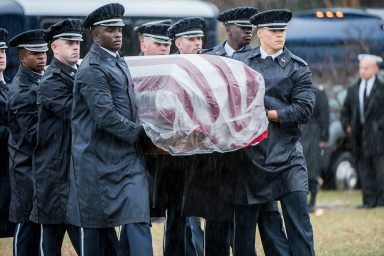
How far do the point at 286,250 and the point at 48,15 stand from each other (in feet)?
29.0

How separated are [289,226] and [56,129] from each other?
6.58 feet

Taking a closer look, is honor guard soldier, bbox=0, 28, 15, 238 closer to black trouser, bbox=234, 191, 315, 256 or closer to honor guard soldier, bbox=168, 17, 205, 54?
honor guard soldier, bbox=168, 17, 205, 54

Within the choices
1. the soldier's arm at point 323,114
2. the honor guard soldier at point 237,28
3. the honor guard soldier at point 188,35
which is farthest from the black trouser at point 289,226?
the soldier's arm at point 323,114

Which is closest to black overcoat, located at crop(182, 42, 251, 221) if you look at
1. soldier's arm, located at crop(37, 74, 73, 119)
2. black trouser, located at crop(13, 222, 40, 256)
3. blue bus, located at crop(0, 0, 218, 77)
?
soldier's arm, located at crop(37, 74, 73, 119)

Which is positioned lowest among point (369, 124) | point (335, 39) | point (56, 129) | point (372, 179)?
point (372, 179)

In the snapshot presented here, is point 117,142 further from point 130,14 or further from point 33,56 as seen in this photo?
point 130,14

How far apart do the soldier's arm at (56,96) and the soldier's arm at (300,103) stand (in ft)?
5.40

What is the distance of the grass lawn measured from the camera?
12422 millimetres

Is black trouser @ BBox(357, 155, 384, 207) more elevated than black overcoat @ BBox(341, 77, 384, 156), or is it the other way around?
black overcoat @ BBox(341, 77, 384, 156)

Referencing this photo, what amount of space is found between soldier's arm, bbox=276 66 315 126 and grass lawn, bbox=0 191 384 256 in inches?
105

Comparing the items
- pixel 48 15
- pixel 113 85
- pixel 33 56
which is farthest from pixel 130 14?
pixel 113 85

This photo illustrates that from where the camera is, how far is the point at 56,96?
9.68 meters

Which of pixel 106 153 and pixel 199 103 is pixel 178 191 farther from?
pixel 199 103

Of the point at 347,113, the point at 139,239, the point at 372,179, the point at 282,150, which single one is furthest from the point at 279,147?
the point at 347,113
